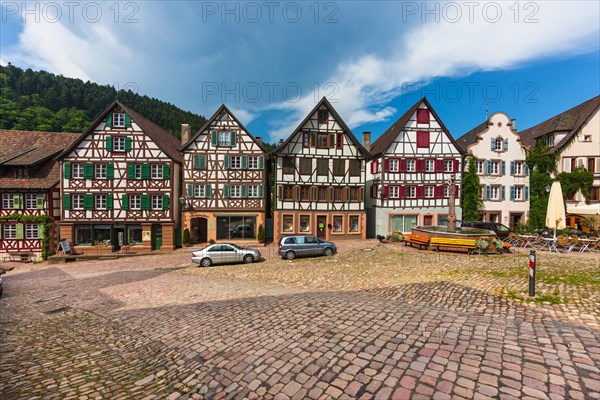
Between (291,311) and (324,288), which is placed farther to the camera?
(324,288)

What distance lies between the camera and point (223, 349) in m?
5.07

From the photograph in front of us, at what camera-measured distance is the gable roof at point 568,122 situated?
25.3 meters

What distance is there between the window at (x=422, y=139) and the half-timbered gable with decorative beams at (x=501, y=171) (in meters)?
4.46

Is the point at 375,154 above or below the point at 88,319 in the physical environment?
above

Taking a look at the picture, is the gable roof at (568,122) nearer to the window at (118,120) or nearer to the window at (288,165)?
the window at (288,165)

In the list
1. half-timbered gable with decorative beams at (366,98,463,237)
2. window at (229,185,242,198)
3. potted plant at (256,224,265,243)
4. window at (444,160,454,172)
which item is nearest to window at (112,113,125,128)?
window at (229,185,242,198)

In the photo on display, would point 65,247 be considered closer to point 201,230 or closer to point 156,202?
point 156,202

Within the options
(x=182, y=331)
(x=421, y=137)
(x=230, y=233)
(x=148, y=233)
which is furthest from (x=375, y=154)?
(x=182, y=331)

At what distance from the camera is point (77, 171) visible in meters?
22.5

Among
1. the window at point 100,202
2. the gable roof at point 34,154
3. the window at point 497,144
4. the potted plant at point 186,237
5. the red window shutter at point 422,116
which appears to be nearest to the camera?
the gable roof at point 34,154

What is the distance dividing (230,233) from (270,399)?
70.1 ft

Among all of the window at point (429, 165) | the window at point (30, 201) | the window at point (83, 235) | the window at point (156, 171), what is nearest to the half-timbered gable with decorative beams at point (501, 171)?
the window at point (429, 165)

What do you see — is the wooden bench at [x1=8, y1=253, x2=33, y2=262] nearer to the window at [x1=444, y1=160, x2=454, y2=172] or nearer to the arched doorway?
the arched doorway

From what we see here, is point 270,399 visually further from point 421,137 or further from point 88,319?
point 421,137
